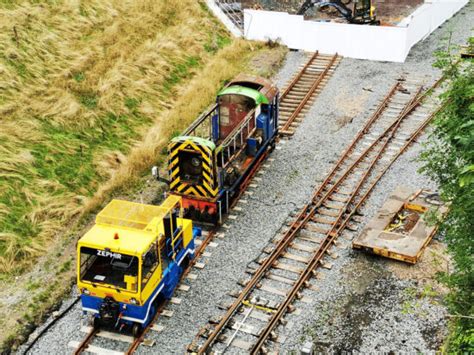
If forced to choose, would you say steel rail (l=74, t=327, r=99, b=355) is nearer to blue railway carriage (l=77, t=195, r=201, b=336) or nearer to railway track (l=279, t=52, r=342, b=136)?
blue railway carriage (l=77, t=195, r=201, b=336)

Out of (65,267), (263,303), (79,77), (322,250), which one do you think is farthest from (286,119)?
(65,267)

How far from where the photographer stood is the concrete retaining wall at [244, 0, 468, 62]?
86.1 ft

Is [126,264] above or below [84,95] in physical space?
above

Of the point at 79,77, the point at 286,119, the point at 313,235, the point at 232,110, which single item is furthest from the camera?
the point at 286,119

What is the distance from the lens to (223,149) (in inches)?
642

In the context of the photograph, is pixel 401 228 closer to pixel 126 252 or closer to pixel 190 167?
pixel 190 167

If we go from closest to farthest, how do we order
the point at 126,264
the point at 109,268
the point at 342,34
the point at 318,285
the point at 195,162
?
the point at 126,264
the point at 109,268
the point at 318,285
the point at 195,162
the point at 342,34

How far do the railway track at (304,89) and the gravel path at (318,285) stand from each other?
744 millimetres

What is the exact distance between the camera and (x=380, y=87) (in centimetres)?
2425

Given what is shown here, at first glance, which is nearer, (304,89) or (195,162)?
(195,162)

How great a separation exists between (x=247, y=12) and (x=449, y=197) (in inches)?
753

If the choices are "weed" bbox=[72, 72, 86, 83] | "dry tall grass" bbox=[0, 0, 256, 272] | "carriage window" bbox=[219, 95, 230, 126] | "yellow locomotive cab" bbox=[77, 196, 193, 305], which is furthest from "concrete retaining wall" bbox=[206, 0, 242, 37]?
"yellow locomotive cab" bbox=[77, 196, 193, 305]

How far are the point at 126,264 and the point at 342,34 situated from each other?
1796 centimetres

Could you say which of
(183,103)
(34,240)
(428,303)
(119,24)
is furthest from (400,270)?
(119,24)
